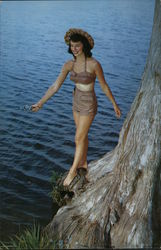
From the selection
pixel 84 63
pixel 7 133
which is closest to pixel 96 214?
pixel 84 63

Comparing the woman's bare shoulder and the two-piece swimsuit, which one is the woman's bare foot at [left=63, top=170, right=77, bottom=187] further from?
the woman's bare shoulder

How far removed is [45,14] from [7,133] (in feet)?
88.7

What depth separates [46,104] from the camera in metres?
16.0

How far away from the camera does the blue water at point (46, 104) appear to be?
1017 cm

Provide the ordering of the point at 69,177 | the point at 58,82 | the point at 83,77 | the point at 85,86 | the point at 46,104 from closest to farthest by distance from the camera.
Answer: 1. the point at 83,77
2. the point at 85,86
3. the point at 58,82
4. the point at 69,177
5. the point at 46,104

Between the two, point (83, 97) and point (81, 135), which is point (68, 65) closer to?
point (83, 97)

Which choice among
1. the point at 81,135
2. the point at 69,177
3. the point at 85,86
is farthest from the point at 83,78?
the point at 69,177

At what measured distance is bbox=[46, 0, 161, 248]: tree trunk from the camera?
6.95 meters

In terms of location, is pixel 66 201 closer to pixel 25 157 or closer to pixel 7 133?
pixel 25 157

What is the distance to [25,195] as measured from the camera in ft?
33.0

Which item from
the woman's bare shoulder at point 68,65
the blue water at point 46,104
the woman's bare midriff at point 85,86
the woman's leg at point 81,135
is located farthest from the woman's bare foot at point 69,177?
the woman's bare shoulder at point 68,65

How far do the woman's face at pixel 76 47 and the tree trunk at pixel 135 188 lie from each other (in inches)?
45.4

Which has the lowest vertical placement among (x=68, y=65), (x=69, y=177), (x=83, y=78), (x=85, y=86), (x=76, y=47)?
(x=69, y=177)

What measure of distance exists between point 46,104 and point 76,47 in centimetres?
857
